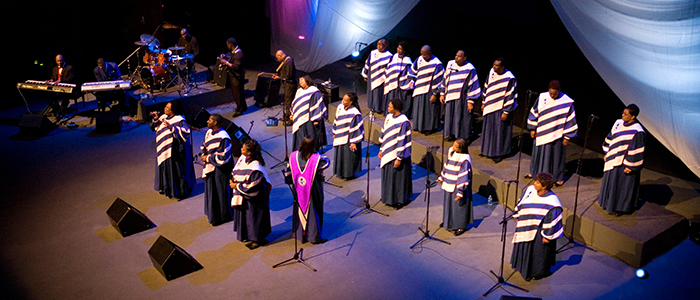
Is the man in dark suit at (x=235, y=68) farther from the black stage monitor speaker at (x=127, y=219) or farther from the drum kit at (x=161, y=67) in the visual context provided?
the black stage monitor speaker at (x=127, y=219)

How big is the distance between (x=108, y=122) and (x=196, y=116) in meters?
1.60

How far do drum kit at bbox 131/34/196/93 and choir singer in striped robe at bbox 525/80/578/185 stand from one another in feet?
23.3

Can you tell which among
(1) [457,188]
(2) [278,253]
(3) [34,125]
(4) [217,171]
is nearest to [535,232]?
(1) [457,188]

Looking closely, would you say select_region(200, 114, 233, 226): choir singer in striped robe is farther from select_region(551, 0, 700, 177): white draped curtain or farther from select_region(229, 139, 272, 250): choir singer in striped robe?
select_region(551, 0, 700, 177): white draped curtain

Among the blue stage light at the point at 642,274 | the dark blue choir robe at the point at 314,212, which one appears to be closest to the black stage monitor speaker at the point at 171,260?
the dark blue choir robe at the point at 314,212

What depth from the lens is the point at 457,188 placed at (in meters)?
7.30

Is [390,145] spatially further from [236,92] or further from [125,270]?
[236,92]

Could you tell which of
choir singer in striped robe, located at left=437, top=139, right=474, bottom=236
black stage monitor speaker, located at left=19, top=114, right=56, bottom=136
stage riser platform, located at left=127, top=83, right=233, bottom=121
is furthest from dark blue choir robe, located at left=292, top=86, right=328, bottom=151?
black stage monitor speaker, located at left=19, top=114, right=56, bottom=136

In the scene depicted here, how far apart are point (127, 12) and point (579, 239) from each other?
1126 cm

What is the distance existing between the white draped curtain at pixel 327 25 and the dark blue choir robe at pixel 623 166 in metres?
4.50

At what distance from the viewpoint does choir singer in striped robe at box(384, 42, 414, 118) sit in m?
10.2

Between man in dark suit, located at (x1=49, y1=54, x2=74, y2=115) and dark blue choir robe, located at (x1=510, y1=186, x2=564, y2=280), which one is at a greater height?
man in dark suit, located at (x1=49, y1=54, x2=74, y2=115)

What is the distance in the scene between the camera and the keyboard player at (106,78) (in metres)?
11.7

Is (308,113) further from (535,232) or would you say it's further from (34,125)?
(34,125)
